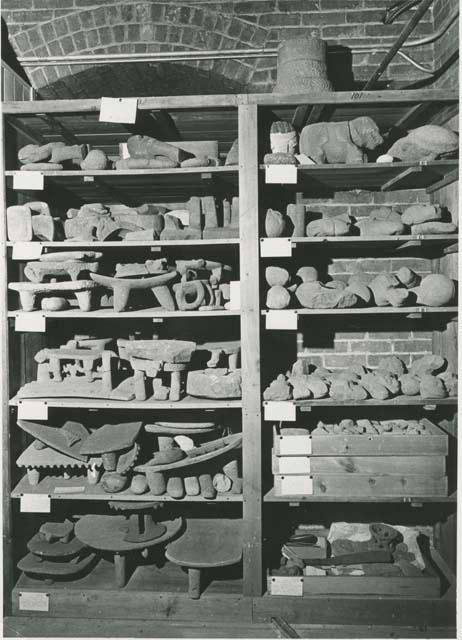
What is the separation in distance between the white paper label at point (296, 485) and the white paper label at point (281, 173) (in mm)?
1630

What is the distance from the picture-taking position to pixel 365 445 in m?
2.90

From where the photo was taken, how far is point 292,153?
9.84 ft

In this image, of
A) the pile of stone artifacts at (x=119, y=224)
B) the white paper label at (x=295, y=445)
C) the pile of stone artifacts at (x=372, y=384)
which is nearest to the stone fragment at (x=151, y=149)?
the pile of stone artifacts at (x=119, y=224)

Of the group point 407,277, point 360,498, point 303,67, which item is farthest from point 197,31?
point 360,498

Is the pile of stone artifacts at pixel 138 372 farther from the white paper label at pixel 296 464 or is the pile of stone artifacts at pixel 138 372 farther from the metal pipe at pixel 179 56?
the metal pipe at pixel 179 56

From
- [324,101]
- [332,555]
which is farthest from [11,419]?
[324,101]

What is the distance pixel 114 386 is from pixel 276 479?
107 centimetres

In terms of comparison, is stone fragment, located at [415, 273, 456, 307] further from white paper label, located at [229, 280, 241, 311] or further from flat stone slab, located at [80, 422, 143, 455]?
flat stone slab, located at [80, 422, 143, 455]

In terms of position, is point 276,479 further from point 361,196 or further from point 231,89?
point 231,89

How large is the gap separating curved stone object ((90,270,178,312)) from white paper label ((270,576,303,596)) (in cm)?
162

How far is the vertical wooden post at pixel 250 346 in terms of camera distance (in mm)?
2801

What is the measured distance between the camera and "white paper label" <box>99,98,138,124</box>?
277 cm

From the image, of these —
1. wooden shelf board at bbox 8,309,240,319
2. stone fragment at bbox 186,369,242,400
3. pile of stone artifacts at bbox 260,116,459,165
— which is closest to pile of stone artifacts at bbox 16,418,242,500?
stone fragment at bbox 186,369,242,400

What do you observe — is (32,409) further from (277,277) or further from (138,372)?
(277,277)
